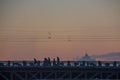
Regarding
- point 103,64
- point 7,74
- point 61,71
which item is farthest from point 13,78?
point 103,64

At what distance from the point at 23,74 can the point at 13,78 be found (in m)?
0.38

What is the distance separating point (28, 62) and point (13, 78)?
2.43 ft

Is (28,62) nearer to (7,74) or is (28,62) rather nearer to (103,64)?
(7,74)

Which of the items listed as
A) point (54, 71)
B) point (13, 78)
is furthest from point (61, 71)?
point (13, 78)

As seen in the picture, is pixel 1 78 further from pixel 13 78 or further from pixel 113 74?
pixel 113 74

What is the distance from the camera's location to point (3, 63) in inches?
859

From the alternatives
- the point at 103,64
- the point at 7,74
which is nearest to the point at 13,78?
the point at 7,74

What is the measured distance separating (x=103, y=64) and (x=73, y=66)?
101 cm

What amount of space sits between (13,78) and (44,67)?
3.64 feet

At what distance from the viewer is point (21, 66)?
2156 centimetres

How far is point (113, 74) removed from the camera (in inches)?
830

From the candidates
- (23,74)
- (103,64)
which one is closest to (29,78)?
(23,74)

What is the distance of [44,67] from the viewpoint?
21.5 meters

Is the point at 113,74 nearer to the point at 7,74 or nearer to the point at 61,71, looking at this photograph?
the point at 61,71
